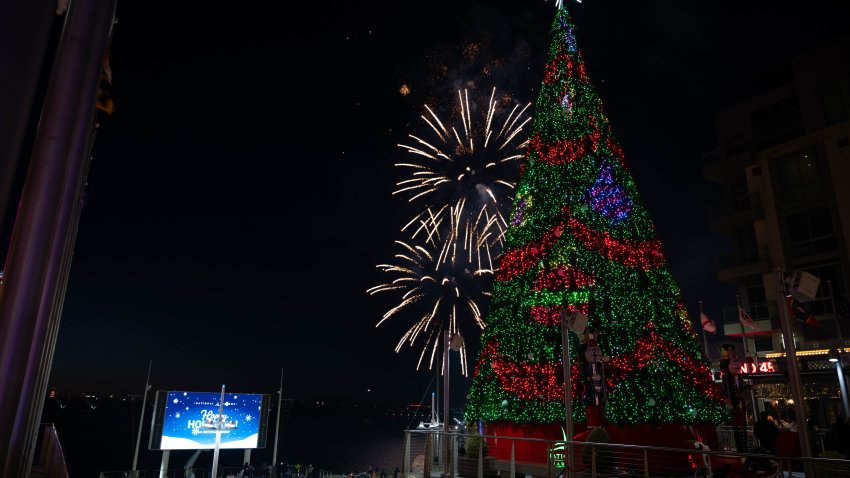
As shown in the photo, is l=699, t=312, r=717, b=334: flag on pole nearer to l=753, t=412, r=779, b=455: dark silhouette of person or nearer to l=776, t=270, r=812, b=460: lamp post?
l=753, t=412, r=779, b=455: dark silhouette of person

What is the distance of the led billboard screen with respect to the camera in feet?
107

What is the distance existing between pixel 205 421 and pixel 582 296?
2843cm

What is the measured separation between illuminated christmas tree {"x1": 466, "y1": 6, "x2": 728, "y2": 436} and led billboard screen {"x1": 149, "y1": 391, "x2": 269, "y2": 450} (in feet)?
75.9

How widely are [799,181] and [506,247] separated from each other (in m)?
20.3

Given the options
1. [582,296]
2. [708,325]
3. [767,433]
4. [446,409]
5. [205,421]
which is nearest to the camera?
[767,433]

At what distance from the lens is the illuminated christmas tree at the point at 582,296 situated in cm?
1529

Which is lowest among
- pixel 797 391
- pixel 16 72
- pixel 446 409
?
pixel 446 409

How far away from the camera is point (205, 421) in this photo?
113 ft

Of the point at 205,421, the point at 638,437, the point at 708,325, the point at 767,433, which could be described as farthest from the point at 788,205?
the point at 205,421

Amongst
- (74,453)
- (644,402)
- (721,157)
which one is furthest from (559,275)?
(74,453)

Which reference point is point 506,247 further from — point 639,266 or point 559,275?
point 639,266

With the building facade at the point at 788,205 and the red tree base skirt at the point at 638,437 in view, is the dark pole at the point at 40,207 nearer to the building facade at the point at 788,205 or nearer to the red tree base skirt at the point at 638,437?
the red tree base skirt at the point at 638,437

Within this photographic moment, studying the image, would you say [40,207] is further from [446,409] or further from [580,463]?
[446,409]

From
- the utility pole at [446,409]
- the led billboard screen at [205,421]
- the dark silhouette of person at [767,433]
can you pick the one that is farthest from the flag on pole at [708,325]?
the led billboard screen at [205,421]
